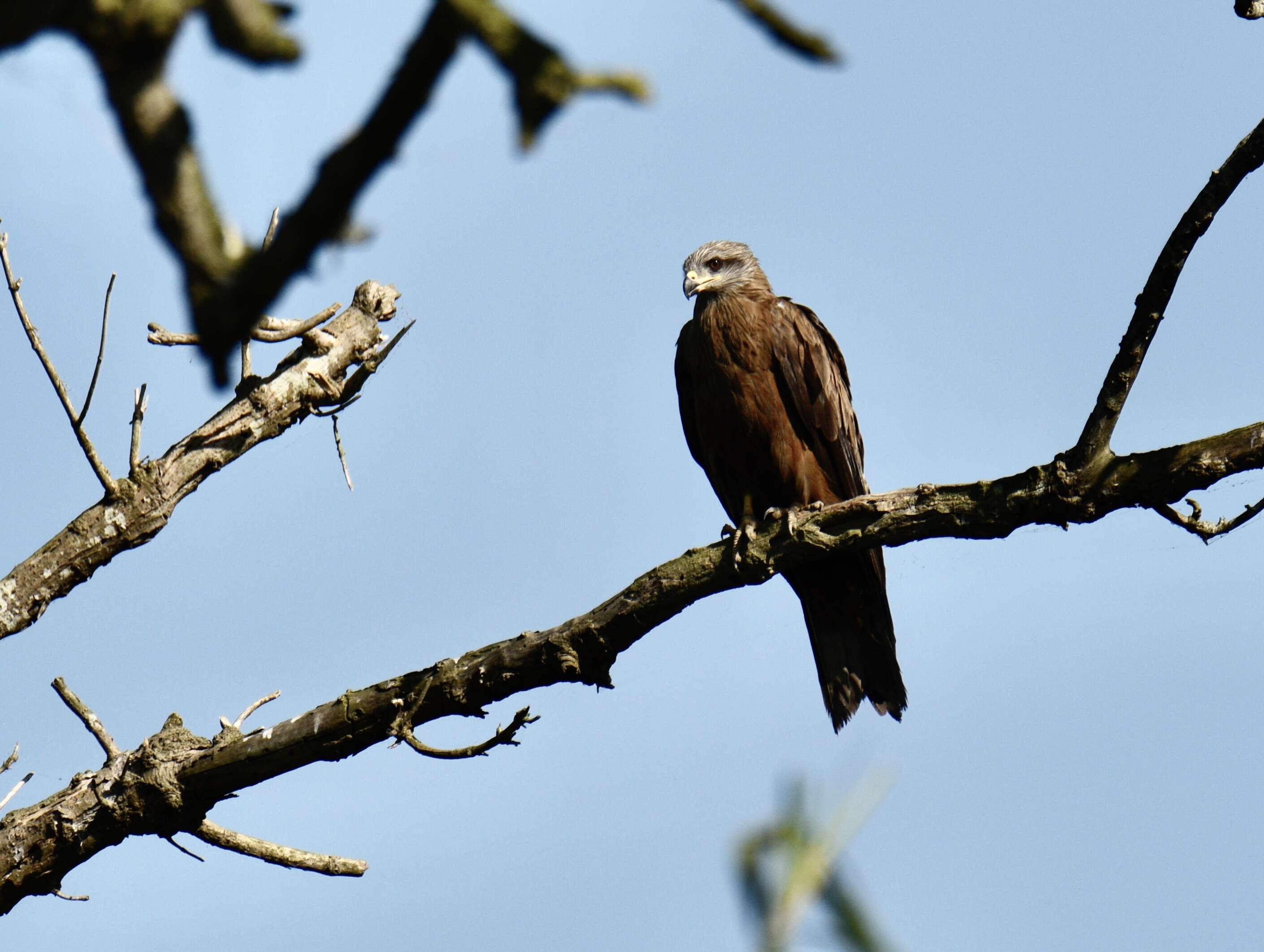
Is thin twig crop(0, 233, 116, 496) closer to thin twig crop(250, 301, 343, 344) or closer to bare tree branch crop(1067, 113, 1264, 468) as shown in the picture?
thin twig crop(250, 301, 343, 344)

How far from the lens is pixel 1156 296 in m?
3.75

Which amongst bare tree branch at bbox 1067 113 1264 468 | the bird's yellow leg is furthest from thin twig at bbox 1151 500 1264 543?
the bird's yellow leg

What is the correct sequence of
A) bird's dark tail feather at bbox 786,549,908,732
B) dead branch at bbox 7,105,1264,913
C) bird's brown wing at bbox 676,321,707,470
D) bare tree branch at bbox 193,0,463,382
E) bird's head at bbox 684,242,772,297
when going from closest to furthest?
bare tree branch at bbox 193,0,463,382 → dead branch at bbox 7,105,1264,913 → bird's dark tail feather at bbox 786,549,908,732 → bird's brown wing at bbox 676,321,707,470 → bird's head at bbox 684,242,772,297

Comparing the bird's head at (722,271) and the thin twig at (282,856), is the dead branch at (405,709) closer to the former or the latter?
the thin twig at (282,856)

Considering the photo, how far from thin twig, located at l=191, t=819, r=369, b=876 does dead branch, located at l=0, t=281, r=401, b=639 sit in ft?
3.37

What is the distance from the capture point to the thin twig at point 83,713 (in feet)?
15.1

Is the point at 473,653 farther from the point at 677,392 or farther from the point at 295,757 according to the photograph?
the point at 677,392

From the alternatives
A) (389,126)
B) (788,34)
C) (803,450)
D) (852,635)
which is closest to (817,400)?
(803,450)

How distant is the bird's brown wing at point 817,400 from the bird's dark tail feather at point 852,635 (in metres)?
0.41

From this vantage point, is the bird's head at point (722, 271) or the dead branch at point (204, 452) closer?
the dead branch at point (204, 452)

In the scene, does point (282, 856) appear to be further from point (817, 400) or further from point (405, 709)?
point (817, 400)

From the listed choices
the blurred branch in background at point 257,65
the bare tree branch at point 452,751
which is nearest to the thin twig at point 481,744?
the bare tree branch at point 452,751

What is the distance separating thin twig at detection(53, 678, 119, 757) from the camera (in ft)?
15.1

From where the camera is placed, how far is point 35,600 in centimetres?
446
